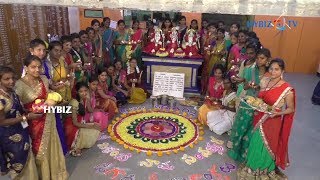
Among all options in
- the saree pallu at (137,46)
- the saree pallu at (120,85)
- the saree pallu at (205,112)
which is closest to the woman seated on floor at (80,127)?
the saree pallu at (120,85)

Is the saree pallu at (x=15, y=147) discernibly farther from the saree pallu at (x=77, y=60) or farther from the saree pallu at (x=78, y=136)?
the saree pallu at (x=77, y=60)

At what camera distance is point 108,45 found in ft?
20.6

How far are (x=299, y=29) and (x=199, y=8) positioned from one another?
22.7 ft

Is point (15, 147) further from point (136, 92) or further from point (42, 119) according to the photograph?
point (136, 92)

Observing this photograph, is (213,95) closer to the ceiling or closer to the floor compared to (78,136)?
closer to the ceiling

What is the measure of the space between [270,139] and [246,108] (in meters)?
0.46

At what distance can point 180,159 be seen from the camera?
396 cm

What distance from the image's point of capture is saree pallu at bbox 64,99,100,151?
151 inches

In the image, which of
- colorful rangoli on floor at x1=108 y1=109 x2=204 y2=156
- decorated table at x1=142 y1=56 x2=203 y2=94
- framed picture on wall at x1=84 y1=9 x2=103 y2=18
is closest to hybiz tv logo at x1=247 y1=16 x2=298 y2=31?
decorated table at x1=142 y1=56 x2=203 y2=94

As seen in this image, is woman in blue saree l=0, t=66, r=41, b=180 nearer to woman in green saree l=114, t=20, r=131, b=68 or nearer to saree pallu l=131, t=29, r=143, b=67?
woman in green saree l=114, t=20, r=131, b=68

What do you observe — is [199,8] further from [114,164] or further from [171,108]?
[171,108]

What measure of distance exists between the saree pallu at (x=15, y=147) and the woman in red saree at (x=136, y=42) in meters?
3.74

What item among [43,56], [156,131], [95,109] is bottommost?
[156,131]

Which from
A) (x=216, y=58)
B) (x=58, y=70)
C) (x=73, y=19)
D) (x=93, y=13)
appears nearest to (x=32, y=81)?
(x=58, y=70)
